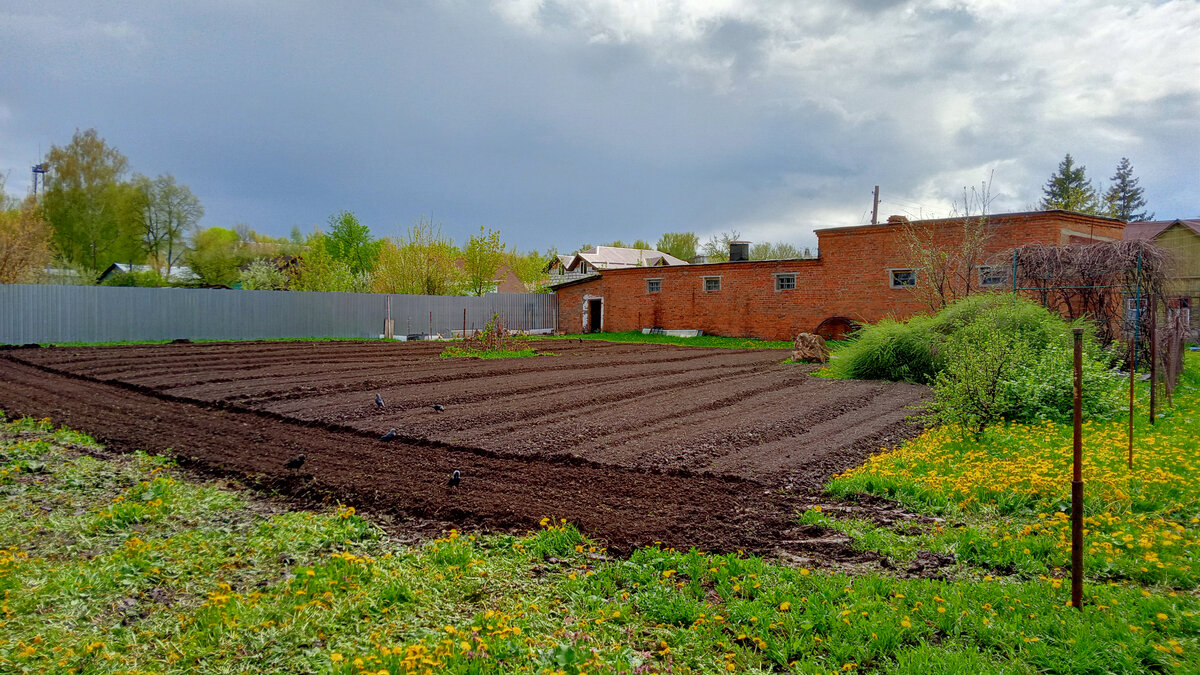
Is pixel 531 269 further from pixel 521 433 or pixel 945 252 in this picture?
pixel 521 433

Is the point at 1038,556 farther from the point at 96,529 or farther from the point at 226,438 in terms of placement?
the point at 226,438

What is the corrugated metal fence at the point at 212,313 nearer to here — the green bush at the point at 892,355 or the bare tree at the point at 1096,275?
the green bush at the point at 892,355

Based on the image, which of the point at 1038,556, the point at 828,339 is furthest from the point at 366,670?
the point at 828,339

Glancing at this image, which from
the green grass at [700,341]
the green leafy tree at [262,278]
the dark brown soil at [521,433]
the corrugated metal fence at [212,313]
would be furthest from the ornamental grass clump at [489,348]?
the green leafy tree at [262,278]

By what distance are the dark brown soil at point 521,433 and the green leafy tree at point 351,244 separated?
37518 mm

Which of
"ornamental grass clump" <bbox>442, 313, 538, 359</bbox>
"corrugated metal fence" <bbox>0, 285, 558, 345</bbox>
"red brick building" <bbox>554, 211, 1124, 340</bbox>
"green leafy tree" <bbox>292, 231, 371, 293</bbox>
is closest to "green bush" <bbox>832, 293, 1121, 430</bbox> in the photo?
"red brick building" <bbox>554, 211, 1124, 340</bbox>

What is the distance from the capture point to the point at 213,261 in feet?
138

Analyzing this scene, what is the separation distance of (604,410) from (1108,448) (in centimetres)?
605

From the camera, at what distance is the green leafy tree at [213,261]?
1645 inches

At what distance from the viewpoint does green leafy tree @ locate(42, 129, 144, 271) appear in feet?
129

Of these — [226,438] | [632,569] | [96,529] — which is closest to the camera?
[632,569]

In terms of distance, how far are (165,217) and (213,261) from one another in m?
5.68

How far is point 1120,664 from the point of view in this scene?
276cm

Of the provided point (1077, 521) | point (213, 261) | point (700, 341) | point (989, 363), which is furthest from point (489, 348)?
point (213, 261)
